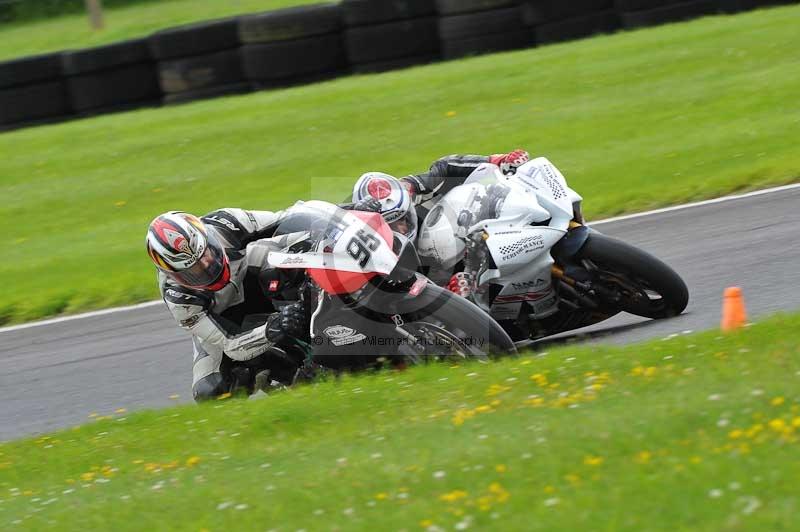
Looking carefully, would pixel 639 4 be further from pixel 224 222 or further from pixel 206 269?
pixel 206 269

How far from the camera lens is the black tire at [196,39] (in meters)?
15.5

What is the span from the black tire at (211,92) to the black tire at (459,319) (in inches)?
425

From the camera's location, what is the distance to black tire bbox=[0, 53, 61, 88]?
15.8 m

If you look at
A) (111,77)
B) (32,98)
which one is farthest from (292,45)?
(32,98)

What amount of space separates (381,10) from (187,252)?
9523 millimetres

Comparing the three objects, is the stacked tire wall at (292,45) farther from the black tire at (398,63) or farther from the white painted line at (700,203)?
the white painted line at (700,203)

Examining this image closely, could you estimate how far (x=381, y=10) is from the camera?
15234mm

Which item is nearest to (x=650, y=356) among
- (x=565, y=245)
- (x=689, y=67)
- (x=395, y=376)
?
(x=565, y=245)

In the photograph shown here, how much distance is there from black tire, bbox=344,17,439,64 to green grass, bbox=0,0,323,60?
5.02m

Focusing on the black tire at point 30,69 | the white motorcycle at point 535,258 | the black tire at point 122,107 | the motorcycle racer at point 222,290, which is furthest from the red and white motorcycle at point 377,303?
the black tire at point 122,107

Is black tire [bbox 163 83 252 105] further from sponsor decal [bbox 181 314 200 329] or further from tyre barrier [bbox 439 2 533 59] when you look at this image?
sponsor decal [bbox 181 314 200 329]

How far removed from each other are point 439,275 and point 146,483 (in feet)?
6.87

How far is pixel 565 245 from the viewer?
630cm

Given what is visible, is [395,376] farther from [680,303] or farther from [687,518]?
[687,518]
